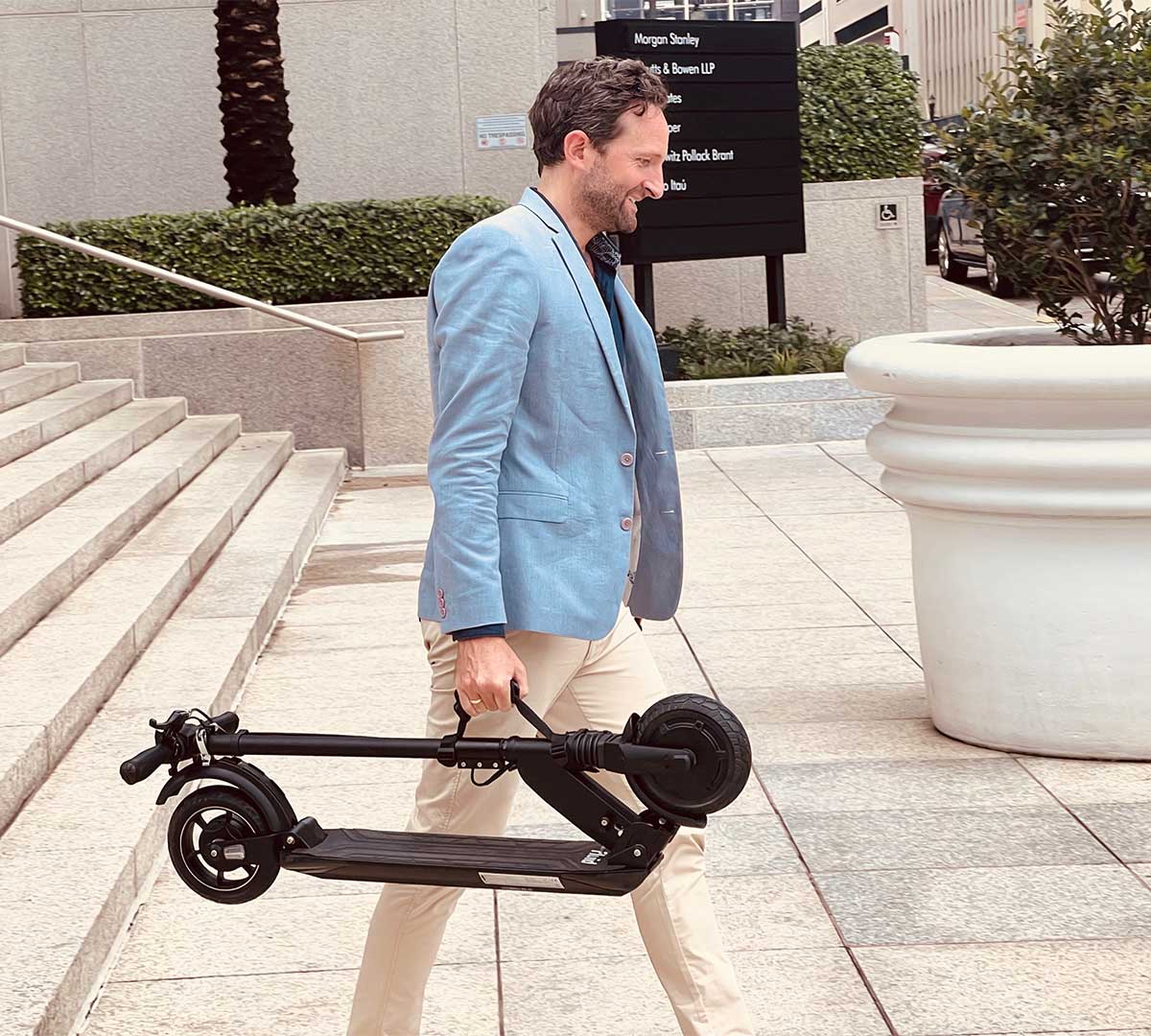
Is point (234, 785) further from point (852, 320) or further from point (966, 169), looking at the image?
point (852, 320)

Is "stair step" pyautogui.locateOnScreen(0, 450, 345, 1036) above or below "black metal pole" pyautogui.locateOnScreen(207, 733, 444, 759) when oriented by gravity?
below

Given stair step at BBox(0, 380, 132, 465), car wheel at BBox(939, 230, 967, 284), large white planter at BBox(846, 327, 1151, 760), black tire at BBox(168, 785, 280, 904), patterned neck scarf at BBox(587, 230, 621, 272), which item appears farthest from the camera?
car wheel at BBox(939, 230, 967, 284)

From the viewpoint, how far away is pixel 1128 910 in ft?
13.0

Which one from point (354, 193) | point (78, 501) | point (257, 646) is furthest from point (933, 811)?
point (354, 193)

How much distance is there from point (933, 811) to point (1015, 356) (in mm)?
1300

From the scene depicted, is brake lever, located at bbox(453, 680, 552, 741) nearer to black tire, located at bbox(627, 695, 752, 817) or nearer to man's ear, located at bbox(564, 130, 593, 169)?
black tire, located at bbox(627, 695, 752, 817)

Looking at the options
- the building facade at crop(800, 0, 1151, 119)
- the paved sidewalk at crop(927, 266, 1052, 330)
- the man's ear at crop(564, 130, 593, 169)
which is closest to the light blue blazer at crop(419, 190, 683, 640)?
the man's ear at crop(564, 130, 593, 169)

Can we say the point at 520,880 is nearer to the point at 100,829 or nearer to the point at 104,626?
the point at 100,829

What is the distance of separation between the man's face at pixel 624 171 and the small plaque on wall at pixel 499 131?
11.4 metres

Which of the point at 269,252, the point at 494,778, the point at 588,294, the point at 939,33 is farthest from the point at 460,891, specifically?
the point at 939,33

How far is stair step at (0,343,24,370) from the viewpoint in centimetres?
1127

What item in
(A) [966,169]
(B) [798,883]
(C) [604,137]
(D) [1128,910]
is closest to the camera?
(C) [604,137]

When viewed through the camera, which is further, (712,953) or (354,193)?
(354,193)

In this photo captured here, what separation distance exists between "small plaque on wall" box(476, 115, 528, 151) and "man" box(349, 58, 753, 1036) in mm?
11345
